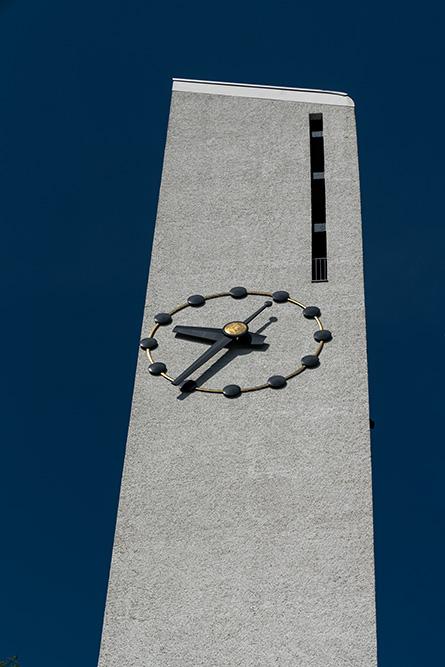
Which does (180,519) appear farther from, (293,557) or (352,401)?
(352,401)

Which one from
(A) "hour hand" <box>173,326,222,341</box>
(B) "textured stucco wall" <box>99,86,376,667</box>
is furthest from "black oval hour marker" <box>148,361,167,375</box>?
(A) "hour hand" <box>173,326,222,341</box>

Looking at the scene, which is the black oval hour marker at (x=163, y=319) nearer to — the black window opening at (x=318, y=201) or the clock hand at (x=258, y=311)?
the clock hand at (x=258, y=311)

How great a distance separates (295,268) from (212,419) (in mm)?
1926

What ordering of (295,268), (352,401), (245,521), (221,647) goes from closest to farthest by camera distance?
1. (221,647)
2. (245,521)
3. (352,401)
4. (295,268)

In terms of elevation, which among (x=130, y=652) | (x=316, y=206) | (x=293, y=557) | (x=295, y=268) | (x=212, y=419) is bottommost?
(x=130, y=652)

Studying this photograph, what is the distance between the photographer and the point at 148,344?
31.7 ft

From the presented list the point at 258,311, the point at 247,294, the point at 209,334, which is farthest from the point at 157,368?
the point at 247,294

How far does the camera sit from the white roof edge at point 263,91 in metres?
11.8

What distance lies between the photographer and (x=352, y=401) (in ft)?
29.3

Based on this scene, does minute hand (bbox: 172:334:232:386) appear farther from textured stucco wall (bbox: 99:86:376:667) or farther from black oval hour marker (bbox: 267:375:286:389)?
black oval hour marker (bbox: 267:375:286:389)

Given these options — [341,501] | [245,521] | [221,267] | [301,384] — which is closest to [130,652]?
[245,521]

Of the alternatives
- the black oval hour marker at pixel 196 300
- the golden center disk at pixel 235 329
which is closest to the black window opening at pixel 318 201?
the golden center disk at pixel 235 329

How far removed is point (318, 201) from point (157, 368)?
2.76 metres

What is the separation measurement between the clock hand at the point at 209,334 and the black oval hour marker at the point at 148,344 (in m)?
0.22
